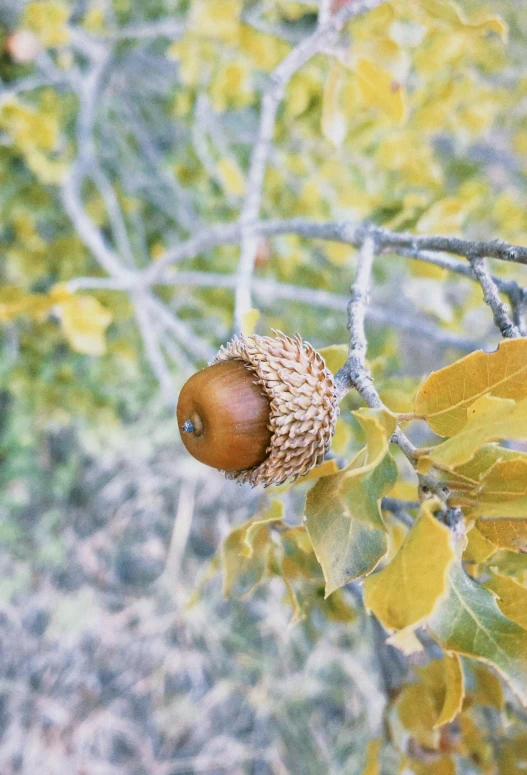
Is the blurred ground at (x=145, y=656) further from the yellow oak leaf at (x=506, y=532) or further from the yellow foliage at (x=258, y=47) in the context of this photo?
the yellow oak leaf at (x=506, y=532)

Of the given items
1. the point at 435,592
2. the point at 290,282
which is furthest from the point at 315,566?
the point at 290,282

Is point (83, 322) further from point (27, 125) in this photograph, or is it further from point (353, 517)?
point (353, 517)

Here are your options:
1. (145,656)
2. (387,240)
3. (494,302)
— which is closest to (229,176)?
(387,240)

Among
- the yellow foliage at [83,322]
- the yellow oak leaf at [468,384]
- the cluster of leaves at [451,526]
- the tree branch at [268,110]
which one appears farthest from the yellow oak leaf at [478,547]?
the yellow foliage at [83,322]

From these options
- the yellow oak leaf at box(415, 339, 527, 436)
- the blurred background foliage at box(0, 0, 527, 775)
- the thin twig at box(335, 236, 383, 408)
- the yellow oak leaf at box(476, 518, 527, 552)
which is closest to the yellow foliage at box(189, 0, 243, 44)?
the blurred background foliage at box(0, 0, 527, 775)

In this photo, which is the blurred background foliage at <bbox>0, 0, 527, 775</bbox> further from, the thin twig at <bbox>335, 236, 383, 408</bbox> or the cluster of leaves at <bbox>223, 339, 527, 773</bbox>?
the cluster of leaves at <bbox>223, 339, 527, 773</bbox>

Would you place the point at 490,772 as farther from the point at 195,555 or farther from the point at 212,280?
the point at 195,555

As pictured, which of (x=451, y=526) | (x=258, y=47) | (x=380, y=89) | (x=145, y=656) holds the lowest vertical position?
(x=145, y=656)
